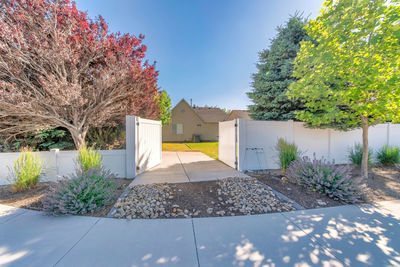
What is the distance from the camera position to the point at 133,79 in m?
5.75

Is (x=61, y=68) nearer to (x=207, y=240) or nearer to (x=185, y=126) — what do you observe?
(x=207, y=240)

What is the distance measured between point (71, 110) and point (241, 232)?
6.75m

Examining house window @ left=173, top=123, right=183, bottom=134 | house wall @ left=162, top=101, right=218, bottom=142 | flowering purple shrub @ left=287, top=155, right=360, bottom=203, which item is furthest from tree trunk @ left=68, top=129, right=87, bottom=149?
house window @ left=173, top=123, right=183, bottom=134

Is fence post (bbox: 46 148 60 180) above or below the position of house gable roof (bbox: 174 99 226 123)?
below

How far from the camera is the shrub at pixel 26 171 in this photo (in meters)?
4.04

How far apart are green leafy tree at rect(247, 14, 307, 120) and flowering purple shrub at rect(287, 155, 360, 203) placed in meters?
3.45

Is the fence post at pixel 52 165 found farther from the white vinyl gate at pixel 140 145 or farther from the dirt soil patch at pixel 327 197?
the dirt soil patch at pixel 327 197

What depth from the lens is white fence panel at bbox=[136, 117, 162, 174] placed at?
539 centimetres

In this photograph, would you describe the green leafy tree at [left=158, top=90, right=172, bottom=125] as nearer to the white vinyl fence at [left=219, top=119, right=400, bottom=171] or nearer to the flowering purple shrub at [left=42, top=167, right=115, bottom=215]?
the white vinyl fence at [left=219, top=119, right=400, bottom=171]

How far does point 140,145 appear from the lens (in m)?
5.50

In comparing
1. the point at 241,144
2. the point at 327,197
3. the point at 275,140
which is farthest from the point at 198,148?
the point at 327,197

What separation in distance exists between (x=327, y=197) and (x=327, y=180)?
407 millimetres

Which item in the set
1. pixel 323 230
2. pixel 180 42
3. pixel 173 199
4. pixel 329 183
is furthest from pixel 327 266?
pixel 180 42

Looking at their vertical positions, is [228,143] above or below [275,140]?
below
